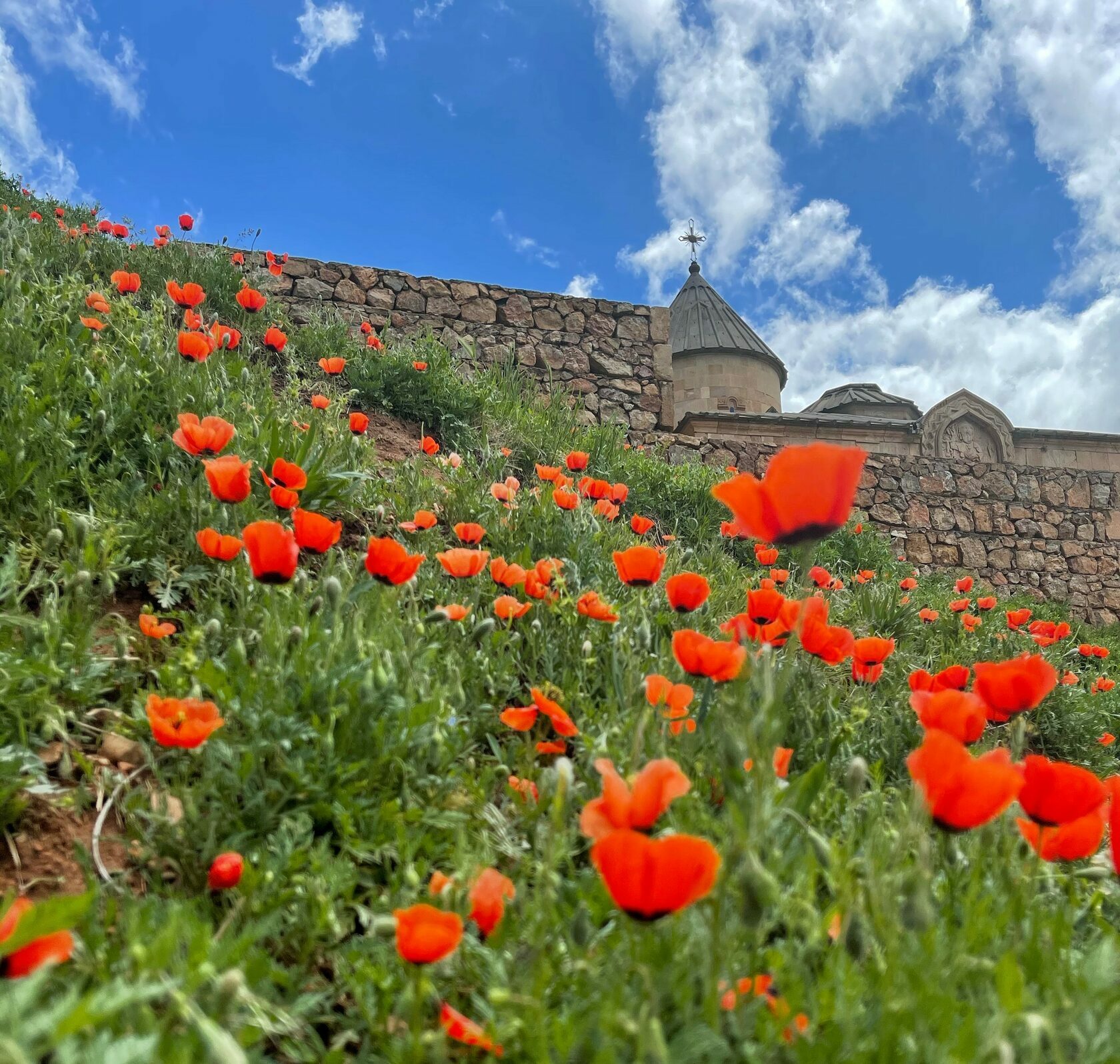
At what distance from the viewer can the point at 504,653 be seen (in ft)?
7.93

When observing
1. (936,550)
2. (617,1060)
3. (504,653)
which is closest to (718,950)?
(617,1060)

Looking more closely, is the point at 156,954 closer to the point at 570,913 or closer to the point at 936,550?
the point at 570,913

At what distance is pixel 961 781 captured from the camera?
3.20 ft

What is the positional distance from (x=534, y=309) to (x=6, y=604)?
8232 mm

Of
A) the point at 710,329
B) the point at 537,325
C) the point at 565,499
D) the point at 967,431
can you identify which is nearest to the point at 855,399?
the point at 710,329

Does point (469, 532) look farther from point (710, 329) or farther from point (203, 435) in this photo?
point (710, 329)

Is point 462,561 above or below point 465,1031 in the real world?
above

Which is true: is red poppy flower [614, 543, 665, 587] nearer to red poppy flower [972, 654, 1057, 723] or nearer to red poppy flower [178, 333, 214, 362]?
red poppy flower [972, 654, 1057, 723]

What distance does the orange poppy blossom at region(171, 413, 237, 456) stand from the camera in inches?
85.4

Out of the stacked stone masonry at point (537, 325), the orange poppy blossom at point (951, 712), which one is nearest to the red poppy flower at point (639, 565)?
the orange poppy blossom at point (951, 712)

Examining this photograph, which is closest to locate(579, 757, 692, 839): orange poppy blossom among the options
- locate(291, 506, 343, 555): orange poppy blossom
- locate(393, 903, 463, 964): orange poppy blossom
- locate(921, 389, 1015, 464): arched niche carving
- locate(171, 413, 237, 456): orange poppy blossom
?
locate(393, 903, 463, 964): orange poppy blossom

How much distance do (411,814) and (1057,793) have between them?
1071mm

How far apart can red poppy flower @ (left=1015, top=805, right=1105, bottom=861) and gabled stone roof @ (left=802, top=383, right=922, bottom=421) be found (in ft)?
60.7

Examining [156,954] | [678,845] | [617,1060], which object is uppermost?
[678,845]
